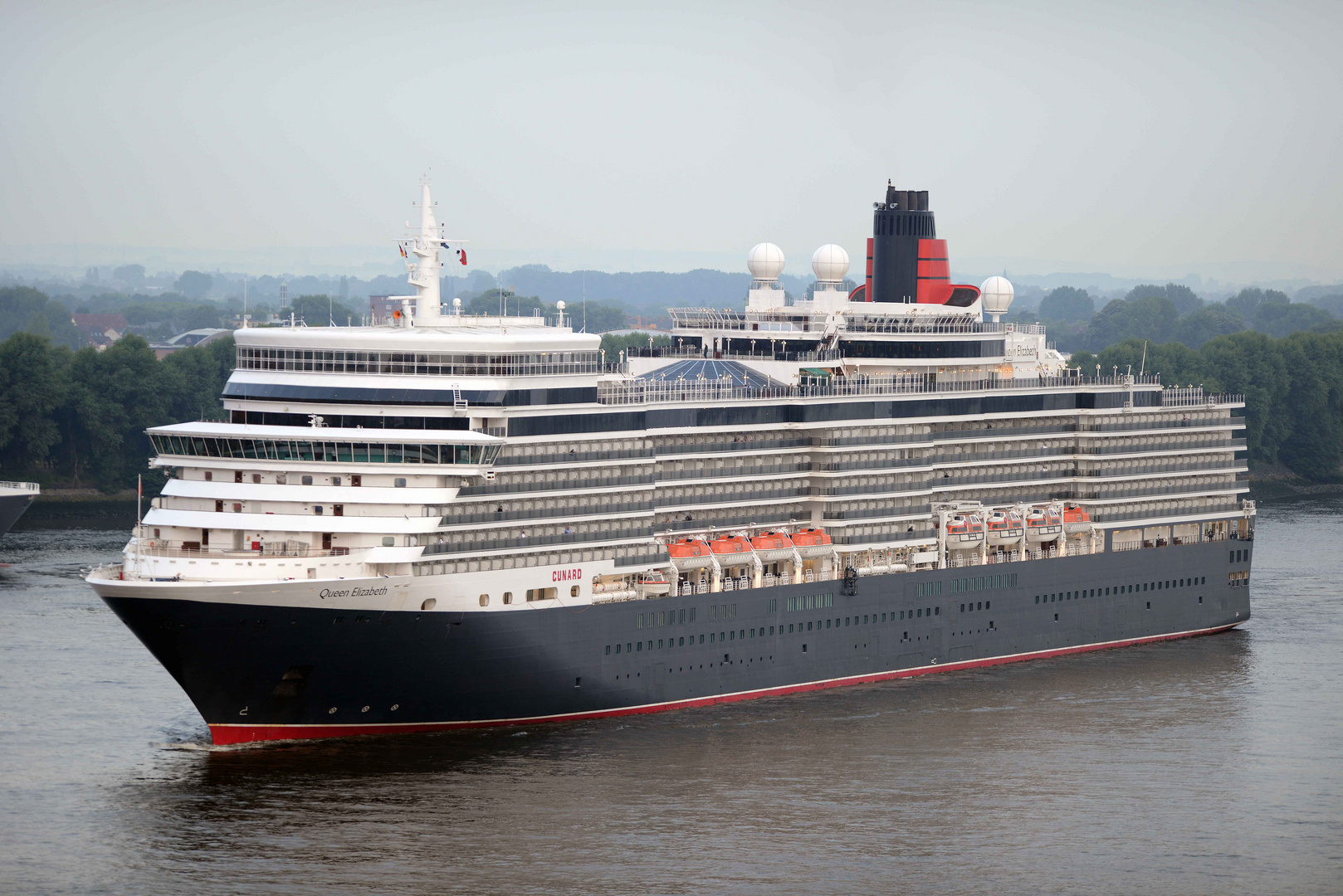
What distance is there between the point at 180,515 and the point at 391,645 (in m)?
6.14

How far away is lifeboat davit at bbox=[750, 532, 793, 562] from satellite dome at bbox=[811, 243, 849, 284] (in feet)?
39.3

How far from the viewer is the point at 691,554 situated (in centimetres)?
5022

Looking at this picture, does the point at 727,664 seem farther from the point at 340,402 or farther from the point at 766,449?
the point at 340,402

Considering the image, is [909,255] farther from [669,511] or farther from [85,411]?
[85,411]

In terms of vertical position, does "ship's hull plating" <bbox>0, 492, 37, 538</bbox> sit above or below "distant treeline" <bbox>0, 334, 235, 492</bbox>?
below

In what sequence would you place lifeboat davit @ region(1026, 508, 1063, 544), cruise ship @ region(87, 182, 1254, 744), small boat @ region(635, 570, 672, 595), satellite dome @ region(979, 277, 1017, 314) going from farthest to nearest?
satellite dome @ region(979, 277, 1017, 314), lifeboat davit @ region(1026, 508, 1063, 544), small boat @ region(635, 570, 672, 595), cruise ship @ region(87, 182, 1254, 744)

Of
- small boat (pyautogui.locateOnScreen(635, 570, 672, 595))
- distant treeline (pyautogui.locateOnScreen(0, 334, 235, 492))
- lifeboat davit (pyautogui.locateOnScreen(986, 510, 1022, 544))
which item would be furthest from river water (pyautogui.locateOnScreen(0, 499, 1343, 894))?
distant treeline (pyautogui.locateOnScreen(0, 334, 235, 492))

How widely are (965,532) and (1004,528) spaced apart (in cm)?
174

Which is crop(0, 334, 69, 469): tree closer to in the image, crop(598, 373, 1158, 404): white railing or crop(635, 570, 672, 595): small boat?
crop(598, 373, 1158, 404): white railing

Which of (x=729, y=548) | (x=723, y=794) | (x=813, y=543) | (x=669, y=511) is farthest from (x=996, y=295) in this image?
(x=723, y=794)

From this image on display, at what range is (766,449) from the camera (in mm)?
52750

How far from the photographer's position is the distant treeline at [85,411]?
104m

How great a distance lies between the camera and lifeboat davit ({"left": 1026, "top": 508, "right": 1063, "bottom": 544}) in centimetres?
5844

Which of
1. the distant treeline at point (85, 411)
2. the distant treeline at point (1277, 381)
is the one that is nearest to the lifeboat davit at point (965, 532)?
the distant treeline at point (85, 411)
